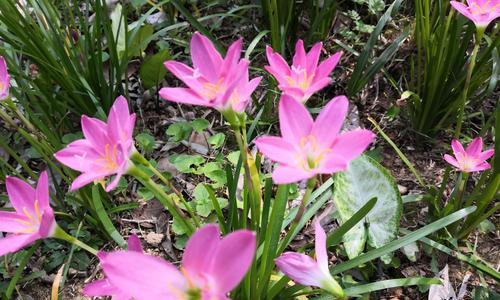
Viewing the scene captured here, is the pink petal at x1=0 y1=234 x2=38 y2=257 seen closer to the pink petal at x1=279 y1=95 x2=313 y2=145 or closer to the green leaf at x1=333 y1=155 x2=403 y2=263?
the pink petal at x1=279 y1=95 x2=313 y2=145

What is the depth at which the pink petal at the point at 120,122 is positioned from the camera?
2.94 ft

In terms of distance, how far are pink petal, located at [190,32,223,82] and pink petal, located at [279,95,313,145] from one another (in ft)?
0.56

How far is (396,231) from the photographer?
1.33 meters

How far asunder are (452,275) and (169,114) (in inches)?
48.5

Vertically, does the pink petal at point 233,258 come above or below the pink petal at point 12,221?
above

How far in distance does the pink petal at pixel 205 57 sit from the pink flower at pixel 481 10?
746 mm

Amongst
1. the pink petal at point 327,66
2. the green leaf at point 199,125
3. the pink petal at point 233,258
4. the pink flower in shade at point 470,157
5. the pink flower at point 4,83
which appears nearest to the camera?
the pink petal at point 233,258

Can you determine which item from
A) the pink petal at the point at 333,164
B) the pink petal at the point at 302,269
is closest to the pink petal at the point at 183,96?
the pink petal at the point at 333,164

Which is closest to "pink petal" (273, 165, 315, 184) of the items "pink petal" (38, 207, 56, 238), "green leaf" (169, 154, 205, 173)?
"pink petal" (38, 207, 56, 238)

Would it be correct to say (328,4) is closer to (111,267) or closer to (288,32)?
(288,32)

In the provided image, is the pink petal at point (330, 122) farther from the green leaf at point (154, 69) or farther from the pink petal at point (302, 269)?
the green leaf at point (154, 69)

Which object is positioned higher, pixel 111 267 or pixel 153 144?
pixel 111 267

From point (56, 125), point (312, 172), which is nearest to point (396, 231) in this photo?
point (312, 172)

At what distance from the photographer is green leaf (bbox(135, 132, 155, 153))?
175 cm
